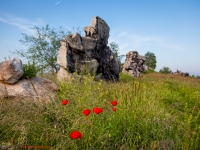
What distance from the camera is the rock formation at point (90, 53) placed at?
40.9ft

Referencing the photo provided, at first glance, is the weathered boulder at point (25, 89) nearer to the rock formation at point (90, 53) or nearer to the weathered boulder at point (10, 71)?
the weathered boulder at point (10, 71)

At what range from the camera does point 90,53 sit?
13883 millimetres

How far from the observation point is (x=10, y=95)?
6.11m

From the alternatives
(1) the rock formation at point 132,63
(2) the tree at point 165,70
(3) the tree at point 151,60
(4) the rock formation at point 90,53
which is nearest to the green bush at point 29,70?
(4) the rock formation at point 90,53

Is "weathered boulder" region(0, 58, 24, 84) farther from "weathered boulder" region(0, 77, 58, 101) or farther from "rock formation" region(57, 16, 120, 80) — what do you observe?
"rock formation" region(57, 16, 120, 80)

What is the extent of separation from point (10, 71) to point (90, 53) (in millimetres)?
8024

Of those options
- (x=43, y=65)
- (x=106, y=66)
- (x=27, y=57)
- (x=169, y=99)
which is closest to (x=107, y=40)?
(x=106, y=66)

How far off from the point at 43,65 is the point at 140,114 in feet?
56.0

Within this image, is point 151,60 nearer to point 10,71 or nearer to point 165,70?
point 165,70

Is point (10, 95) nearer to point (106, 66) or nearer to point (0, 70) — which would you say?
point (0, 70)

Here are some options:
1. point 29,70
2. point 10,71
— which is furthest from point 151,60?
point 10,71

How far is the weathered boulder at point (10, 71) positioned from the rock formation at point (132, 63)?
19.7 meters

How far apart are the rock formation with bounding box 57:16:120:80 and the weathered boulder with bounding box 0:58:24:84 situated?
182 inches

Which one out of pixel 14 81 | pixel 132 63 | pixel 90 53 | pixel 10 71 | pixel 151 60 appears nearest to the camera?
pixel 10 71
